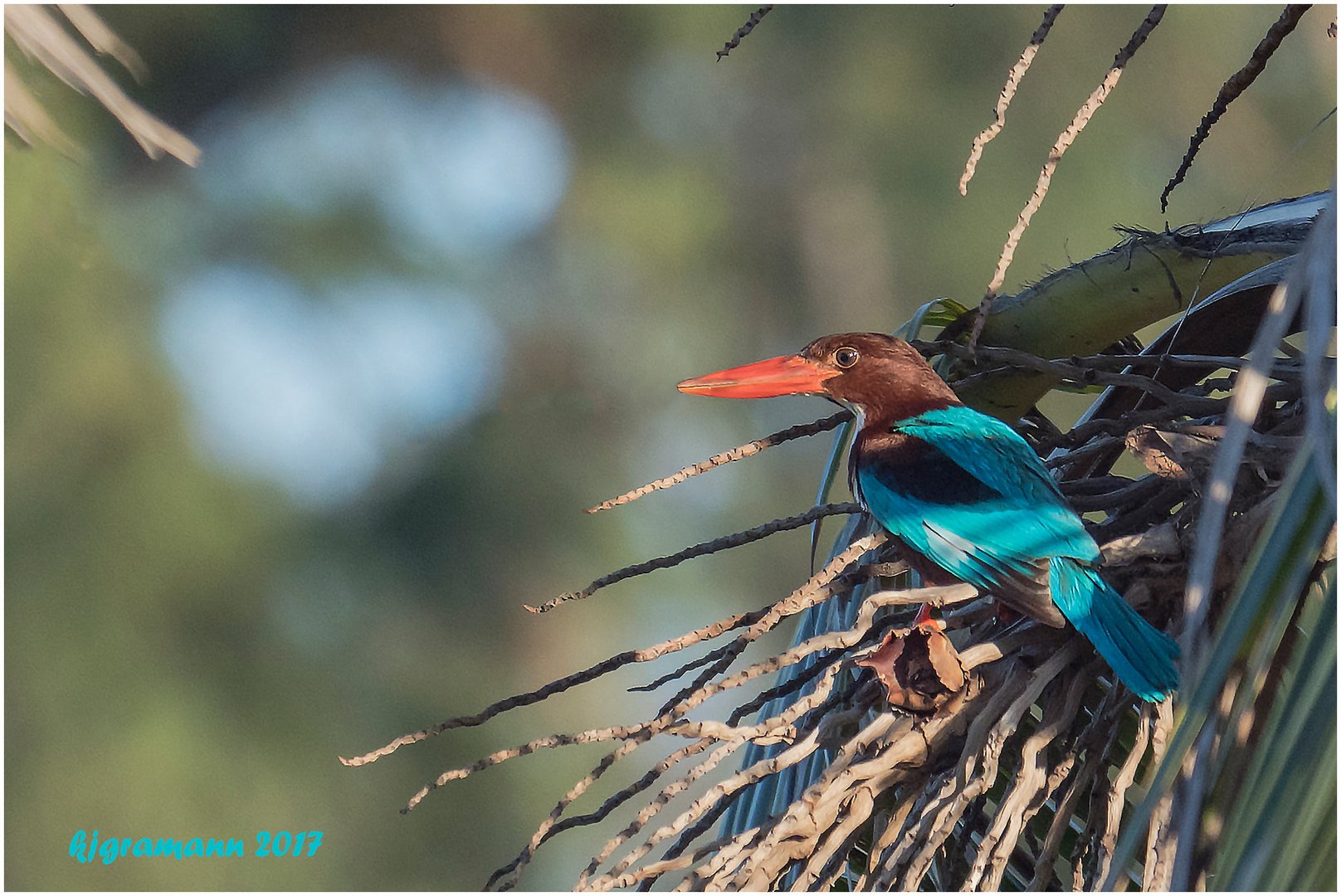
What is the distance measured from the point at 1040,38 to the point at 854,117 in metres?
8.99

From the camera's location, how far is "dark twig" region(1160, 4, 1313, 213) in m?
1.31

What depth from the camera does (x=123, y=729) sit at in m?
6.80

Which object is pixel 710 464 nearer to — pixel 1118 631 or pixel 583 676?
pixel 583 676

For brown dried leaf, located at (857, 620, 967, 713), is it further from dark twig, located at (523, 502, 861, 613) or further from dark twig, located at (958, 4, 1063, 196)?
dark twig, located at (958, 4, 1063, 196)

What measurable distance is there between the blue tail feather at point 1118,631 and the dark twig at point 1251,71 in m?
0.55

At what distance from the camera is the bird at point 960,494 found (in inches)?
53.5

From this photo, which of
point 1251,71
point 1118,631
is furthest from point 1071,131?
point 1118,631

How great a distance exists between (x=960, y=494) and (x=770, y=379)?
509 mm

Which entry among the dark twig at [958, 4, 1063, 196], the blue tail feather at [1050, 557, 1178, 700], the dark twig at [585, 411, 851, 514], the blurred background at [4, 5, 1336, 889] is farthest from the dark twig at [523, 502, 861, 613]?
the blurred background at [4, 5, 1336, 889]

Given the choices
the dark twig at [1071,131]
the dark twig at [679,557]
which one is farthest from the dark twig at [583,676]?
the dark twig at [1071,131]

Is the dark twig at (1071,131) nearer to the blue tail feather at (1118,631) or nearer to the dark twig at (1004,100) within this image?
the dark twig at (1004,100)

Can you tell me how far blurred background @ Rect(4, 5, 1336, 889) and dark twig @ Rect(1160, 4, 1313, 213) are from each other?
5.07m

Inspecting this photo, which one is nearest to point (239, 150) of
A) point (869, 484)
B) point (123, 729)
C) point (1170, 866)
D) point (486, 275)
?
point (486, 275)

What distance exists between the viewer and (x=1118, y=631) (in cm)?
133
